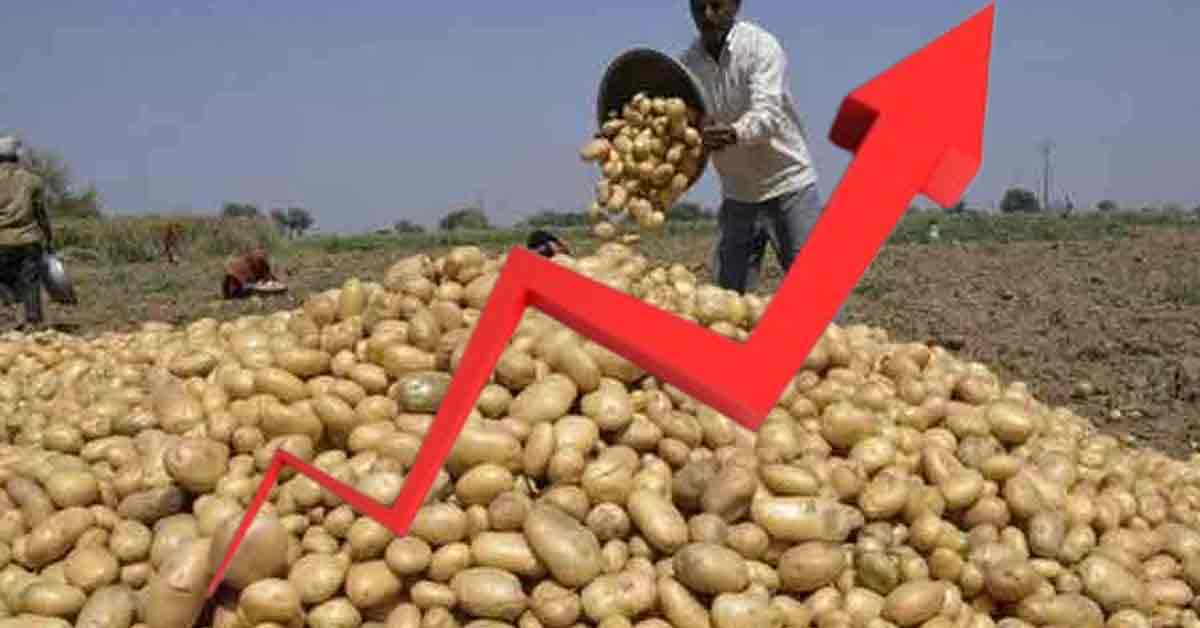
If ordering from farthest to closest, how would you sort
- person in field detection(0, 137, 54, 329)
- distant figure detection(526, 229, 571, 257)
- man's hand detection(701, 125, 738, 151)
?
person in field detection(0, 137, 54, 329)
man's hand detection(701, 125, 738, 151)
distant figure detection(526, 229, 571, 257)

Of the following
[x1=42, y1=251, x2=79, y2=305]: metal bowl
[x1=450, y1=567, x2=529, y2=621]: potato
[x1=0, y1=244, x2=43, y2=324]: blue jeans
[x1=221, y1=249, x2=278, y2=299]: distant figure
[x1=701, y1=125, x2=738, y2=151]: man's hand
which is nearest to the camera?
[x1=450, y1=567, x2=529, y2=621]: potato

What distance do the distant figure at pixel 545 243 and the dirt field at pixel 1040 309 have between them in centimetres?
324

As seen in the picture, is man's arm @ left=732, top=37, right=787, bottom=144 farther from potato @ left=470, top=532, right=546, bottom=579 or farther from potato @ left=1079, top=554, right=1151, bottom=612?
potato @ left=470, top=532, right=546, bottom=579

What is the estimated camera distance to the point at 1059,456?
12.2 feet

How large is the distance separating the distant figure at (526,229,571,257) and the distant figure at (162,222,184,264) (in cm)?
2599

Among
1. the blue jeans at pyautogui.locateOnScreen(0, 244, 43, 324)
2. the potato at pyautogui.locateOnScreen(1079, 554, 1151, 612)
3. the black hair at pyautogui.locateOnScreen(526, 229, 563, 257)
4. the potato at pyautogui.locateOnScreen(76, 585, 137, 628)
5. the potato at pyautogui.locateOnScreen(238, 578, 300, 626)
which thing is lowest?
the blue jeans at pyautogui.locateOnScreen(0, 244, 43, 324)

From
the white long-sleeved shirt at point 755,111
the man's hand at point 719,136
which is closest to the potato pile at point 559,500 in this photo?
the man's hand at point 719,136

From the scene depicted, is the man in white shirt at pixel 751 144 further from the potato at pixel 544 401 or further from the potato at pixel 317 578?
the potato at pixel 317 578

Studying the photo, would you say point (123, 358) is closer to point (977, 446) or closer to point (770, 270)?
point (977, 446)

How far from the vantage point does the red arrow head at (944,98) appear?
4.50 feet

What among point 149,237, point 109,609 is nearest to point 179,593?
point 109,609

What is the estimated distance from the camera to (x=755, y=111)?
212 inches

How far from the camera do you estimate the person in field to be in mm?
9945

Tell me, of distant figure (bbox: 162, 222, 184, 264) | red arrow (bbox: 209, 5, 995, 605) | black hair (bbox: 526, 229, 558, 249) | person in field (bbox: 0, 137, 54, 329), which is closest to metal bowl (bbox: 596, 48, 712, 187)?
black hair (bbox: 526, 229, 558, 249)
